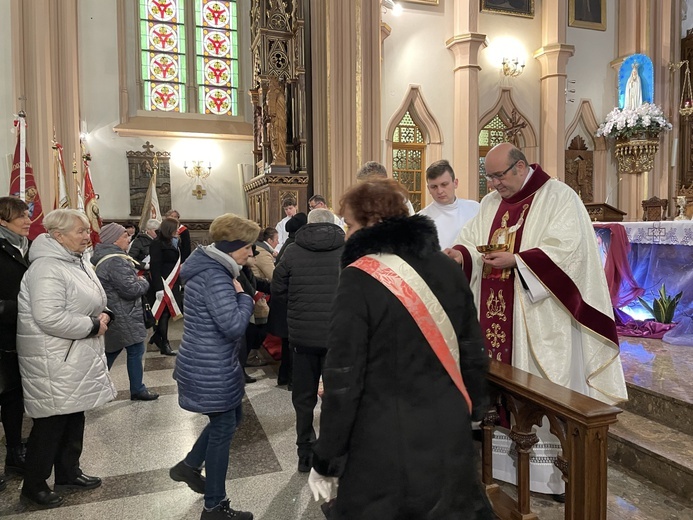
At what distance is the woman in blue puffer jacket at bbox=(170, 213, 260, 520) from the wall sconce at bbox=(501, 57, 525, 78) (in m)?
10.0

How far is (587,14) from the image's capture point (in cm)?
1157

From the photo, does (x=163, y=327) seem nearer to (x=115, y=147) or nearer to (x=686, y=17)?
(x=115, y=147)

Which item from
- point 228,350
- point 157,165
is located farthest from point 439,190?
point 157,165

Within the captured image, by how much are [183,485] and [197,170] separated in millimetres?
10272

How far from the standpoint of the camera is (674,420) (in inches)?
129

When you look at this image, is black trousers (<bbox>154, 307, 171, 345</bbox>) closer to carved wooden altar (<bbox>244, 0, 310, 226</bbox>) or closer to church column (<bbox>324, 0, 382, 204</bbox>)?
carved wooden altar (<bbox>244, 0, 310, 226</bbox>)

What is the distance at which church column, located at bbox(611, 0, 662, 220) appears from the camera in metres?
11.4

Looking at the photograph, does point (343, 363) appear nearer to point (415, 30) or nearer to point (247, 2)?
point (415, 30)

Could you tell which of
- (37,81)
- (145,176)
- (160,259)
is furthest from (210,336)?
(145,176)

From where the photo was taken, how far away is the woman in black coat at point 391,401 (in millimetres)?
1558

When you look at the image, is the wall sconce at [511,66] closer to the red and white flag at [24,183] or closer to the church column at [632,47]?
the church column at [632,47]

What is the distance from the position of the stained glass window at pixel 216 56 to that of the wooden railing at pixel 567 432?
1215 cm

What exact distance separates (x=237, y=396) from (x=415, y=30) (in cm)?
951

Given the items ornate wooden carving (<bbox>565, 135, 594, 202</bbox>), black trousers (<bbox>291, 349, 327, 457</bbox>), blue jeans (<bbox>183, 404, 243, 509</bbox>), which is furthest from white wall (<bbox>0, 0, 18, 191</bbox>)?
ornate wooden carving (<bbox>565, 135, 594, 202</bbox>)
